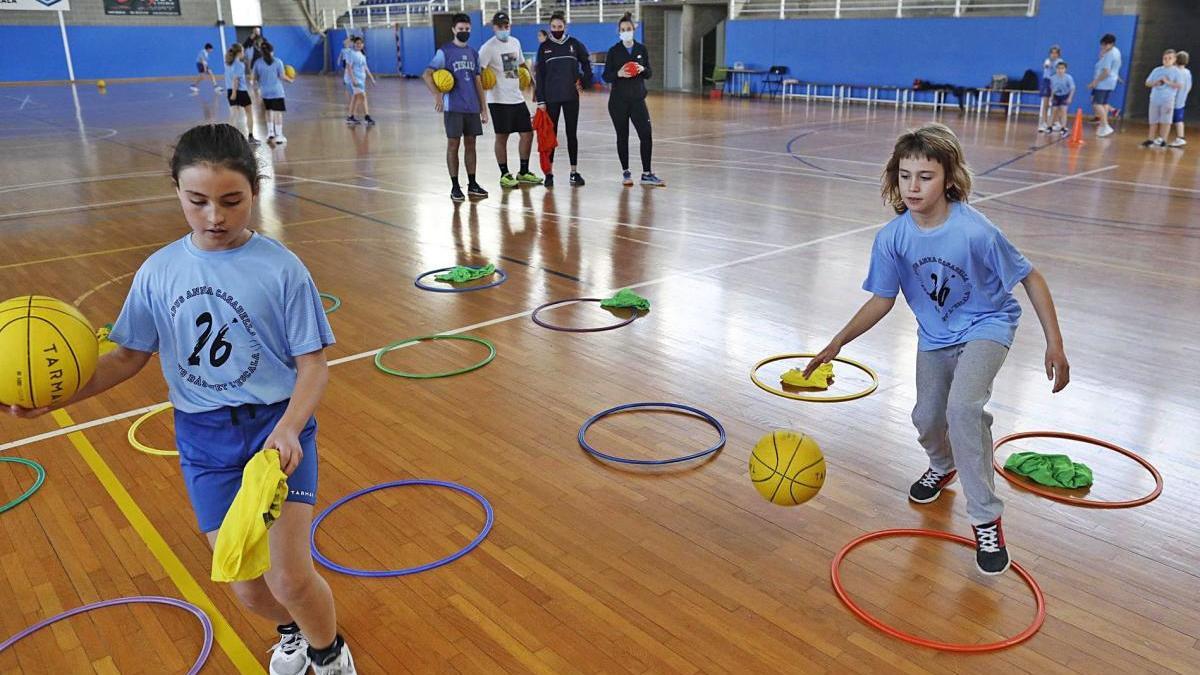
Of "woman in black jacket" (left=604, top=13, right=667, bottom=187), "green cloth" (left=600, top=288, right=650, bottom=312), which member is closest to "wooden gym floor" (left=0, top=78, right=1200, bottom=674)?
"green cloth" (left=600, top=288, right=650, bottom=312)

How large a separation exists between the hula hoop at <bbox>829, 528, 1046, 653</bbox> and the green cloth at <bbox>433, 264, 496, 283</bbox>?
511cm

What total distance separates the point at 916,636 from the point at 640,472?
5.69 feet

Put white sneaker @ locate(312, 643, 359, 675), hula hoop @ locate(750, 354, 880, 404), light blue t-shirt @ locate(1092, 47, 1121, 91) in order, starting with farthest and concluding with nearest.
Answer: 1. light blue t-shirt @ locate(1092, 47, 1121, 91)
2. hula hoop @ locate(750, 354, 880, 404)
3. white sneaker @ locate(312, 643, 359, 675)

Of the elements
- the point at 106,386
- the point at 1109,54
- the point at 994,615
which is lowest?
the point at 994,615

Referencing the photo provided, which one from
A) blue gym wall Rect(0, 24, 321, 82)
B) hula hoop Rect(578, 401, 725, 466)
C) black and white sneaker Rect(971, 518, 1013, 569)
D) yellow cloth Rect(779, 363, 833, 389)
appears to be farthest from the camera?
A: blue gym wall Rect(0, 24, 321, 82)

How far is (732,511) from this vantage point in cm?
429

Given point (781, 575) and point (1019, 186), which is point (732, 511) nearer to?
point (781, 575)

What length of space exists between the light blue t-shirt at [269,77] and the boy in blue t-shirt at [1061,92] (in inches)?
627

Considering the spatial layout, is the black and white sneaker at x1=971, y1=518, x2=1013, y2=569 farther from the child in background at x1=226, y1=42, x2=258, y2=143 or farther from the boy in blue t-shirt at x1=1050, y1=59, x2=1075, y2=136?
the boy in blue t-shirt at x1=1050, y1=59, x2=1075, y2=136

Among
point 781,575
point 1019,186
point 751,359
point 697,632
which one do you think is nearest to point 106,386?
point 697,632

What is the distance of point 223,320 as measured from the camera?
2594 mm

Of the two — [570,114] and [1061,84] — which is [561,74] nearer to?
[570,114]

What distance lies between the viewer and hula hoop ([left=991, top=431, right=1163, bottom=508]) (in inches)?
168

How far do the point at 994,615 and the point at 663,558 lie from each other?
4.39 ft
